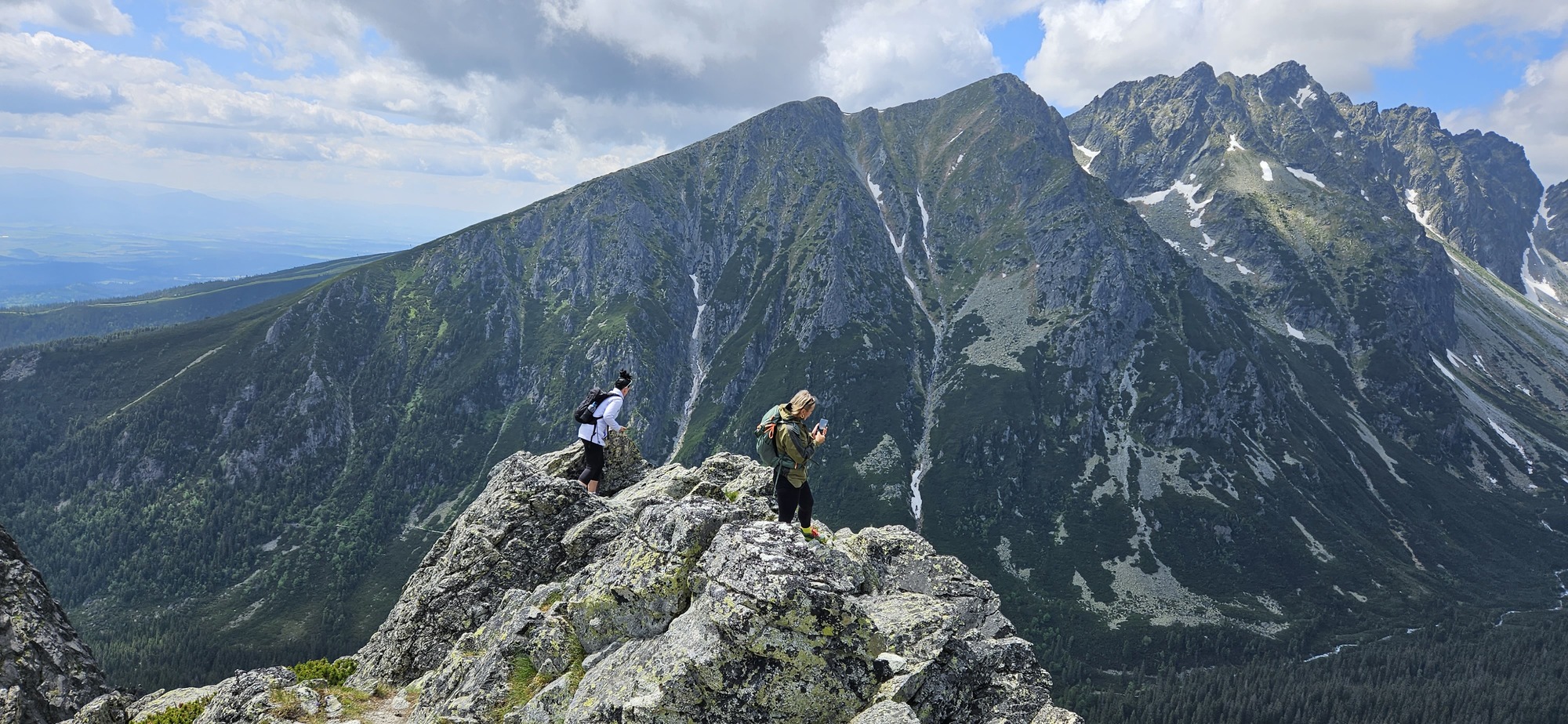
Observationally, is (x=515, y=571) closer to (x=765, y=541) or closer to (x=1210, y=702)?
(x=765, y=541)

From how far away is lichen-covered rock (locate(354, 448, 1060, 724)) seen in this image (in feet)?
46.7

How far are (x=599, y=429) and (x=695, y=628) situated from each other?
13.8 m

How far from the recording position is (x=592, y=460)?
2820cm

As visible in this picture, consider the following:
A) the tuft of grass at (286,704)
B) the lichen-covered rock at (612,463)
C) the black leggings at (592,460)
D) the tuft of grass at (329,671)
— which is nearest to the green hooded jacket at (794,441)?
the black leggings at (592,460)

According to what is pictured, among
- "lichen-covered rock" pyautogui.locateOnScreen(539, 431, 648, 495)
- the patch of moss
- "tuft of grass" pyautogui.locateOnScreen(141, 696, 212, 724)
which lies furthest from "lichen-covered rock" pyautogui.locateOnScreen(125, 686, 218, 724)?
"lichen-covered rock" pyautogui.locateOnScreen(539, 431, 648, 495)

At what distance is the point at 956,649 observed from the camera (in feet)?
56.3

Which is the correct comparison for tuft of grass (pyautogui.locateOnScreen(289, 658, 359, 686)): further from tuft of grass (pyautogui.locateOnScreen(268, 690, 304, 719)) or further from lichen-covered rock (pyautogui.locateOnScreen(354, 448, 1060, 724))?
tuft of grass (pyautogui.locateOnScreen(268, 690, 304, 719))

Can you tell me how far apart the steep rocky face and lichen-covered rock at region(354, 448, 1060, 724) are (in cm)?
1073

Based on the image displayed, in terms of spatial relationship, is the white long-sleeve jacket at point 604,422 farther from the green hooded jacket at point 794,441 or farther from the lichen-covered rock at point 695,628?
the green hooded jacket at point 794,441

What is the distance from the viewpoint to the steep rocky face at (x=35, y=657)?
23.0 m

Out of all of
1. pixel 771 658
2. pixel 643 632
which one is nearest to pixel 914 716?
pixel 771 658

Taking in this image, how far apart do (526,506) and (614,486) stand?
6526 millimetres

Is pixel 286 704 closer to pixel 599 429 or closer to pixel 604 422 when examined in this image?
pixel 599 429

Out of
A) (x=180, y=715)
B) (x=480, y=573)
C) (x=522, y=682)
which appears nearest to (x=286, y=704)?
(x=180, y=715)
